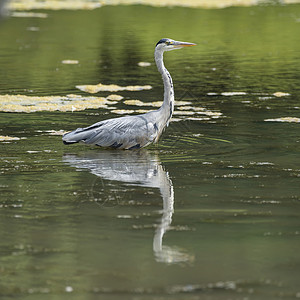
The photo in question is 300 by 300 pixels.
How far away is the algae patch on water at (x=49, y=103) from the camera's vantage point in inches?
505

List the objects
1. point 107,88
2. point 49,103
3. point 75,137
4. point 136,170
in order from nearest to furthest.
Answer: point 136,170
point 75,137
point 49,103
point 107,88

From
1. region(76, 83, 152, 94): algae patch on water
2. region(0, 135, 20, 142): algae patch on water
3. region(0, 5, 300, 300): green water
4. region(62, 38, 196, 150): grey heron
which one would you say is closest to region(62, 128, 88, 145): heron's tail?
region(62, 38, 196, 150): grey heron

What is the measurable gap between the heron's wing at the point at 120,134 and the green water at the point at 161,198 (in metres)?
0.16

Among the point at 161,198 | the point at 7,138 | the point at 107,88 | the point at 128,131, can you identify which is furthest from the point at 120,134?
the point at 107,88

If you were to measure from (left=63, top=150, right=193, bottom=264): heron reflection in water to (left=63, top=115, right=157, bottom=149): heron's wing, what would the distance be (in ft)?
0.41

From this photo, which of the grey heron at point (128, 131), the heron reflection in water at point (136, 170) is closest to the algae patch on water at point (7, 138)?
the grey heron at point (128, 131)

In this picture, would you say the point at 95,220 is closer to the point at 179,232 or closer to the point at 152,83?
the point at 179,232

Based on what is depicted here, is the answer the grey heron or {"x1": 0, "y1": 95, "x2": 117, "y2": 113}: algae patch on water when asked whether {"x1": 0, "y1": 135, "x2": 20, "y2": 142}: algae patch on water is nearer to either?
the grey heron

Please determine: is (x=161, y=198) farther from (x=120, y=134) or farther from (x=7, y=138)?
(x=7, y=138)

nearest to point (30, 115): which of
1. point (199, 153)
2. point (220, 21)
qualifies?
point (199, 153)

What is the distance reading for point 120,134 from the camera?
1009 centimetres

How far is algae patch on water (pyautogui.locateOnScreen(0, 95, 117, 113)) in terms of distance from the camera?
12.8 metres

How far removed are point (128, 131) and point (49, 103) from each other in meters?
3.54

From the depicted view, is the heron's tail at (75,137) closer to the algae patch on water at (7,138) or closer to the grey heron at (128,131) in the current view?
the grey heron at (128,131)
